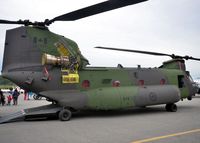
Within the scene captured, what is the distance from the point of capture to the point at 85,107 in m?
11.1

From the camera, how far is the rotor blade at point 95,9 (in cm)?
852

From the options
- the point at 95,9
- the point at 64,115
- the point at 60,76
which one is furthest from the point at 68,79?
the point at 95,9

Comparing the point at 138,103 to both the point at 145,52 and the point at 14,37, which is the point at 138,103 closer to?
the point at 145,52

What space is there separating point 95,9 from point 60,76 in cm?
381

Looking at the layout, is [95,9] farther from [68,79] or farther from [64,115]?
[64,115]

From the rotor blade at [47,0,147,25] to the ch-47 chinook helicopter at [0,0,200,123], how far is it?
45 millimetres

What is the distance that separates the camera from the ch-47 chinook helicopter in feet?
35.1

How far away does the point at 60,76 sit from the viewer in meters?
11.2

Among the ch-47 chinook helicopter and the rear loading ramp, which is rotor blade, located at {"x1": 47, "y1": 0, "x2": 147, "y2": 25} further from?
the rear loading ramp

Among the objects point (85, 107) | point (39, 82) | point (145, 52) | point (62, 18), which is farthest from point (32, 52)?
point (145, 52)

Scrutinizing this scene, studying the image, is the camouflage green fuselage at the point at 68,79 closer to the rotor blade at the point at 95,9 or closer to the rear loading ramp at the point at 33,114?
the rear loading ramp at the point at 33,114

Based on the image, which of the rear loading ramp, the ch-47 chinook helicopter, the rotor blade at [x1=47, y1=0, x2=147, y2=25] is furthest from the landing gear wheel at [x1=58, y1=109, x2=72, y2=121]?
the rotor blade at [x1=47, y1=0, x2=147, y2=25]

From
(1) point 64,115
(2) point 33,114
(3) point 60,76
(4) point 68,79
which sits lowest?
(1) point 64,115

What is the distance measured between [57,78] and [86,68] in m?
1.71
